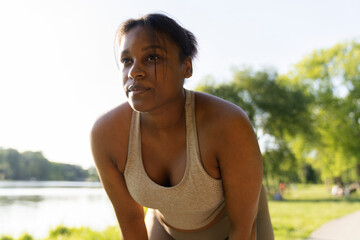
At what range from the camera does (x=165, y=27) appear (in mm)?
1460

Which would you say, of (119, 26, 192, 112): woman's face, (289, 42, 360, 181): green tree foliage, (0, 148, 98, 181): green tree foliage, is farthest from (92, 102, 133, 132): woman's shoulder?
(289, 42, 360, 181): green tree foliage

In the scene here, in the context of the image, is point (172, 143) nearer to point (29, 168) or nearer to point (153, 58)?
point (153, 58)

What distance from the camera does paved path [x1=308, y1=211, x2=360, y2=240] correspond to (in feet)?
18.5

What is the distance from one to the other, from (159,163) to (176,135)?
0.52 feet

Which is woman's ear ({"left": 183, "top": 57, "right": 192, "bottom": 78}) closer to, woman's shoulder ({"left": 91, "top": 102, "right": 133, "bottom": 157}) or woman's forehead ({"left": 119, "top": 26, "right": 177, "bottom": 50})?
woman's forehead ({"left": 119, "top": 26, "right": 177, "bottom": 50})

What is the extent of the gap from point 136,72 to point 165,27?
0.23 m

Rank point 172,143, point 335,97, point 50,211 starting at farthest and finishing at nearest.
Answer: point 335,97 < point 50,211 < point 172,143

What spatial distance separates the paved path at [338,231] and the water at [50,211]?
3667 mm

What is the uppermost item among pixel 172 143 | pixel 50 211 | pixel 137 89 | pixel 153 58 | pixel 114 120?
pixel 153 58

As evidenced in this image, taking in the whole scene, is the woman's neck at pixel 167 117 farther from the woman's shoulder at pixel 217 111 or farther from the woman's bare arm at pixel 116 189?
the woman's bare arm at pixel 116 189

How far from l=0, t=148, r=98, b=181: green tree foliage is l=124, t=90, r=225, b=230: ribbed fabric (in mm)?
10651

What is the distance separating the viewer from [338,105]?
86.5ft

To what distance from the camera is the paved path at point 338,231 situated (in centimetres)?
565

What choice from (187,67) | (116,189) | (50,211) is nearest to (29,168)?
(50,211)
